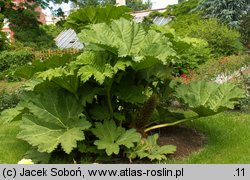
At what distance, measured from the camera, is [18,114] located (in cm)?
562

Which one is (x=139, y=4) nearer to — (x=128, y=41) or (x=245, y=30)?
(x=245, y=30)

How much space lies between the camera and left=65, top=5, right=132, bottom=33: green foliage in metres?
5.86

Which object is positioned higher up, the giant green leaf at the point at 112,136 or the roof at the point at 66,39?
the roof at the point at 66,39

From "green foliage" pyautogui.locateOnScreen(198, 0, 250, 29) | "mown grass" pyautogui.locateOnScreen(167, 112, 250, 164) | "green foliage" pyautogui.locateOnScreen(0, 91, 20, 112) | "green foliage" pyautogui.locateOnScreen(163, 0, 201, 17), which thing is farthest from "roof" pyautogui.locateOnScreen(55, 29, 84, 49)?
"mown grass" pyautogui.locateOnScreen(167, 112, 250, 164)

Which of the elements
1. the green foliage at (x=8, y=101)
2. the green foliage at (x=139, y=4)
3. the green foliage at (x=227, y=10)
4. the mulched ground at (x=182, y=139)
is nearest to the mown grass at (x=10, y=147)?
the mulched ground at (x=182, y=139)

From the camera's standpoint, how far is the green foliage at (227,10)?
22.2 metres

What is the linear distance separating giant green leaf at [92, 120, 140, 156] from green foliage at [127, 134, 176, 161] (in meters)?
0.17

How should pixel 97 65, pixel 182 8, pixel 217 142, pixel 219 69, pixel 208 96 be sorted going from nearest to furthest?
1. pixel 97 65
2. pixel 208 96
3. pixel 217 142
4. pixel 219 69
5. pixel 182 8

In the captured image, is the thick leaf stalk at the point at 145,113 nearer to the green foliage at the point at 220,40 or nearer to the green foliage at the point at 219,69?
the green foliage at the point at 219,69

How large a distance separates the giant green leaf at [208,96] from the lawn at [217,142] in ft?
1.83

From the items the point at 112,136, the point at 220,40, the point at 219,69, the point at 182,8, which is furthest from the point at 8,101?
the point at 182,8

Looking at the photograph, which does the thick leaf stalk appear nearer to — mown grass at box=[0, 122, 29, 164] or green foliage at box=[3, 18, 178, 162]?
green foliage at box=[3, 18, 178, 162]

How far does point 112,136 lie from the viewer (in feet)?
16.7

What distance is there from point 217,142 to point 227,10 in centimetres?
1759
